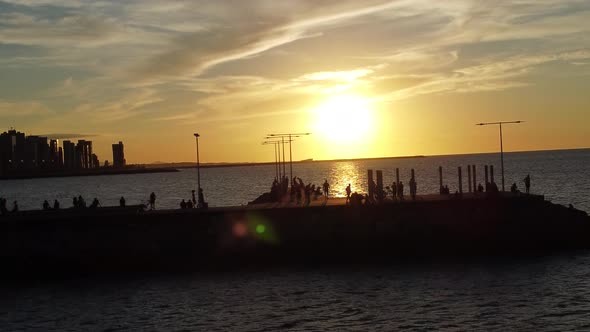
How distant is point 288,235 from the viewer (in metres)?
54.5

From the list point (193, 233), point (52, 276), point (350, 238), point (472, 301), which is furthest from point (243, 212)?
point (472, 301)

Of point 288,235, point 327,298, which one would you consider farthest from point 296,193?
point 327,298

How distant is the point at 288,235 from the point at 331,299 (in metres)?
14.3

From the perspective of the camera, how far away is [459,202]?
185 feet

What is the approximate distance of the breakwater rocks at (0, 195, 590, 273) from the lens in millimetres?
53938

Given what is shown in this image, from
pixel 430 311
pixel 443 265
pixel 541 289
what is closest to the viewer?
pixel 430 311

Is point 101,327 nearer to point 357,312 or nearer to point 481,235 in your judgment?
point 357,312

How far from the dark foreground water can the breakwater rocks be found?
12.0 ft

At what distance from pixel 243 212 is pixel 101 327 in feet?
65.6

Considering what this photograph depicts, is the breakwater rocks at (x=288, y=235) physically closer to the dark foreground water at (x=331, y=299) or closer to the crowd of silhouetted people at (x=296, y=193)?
the dark foreground water at (x=331, y=299)

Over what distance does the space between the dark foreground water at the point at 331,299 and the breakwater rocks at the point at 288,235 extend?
364 centimetres

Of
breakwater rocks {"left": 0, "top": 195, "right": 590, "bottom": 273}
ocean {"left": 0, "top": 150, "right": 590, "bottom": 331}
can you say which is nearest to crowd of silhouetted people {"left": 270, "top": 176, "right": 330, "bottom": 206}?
breakwater rocks {"left": 0, "top": 195, "right": 590, "bottom": 273}

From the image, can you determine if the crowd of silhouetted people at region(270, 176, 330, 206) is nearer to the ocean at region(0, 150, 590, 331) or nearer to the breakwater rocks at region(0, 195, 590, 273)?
the breakwater rocks at region(0, 195, 590, 273)

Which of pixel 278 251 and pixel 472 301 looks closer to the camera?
pixel 472 301
